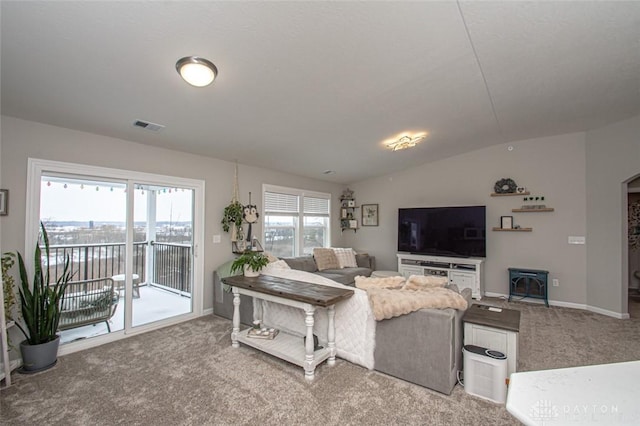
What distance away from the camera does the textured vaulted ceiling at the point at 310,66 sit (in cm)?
180

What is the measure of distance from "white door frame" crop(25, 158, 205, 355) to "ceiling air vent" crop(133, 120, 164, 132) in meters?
0.66

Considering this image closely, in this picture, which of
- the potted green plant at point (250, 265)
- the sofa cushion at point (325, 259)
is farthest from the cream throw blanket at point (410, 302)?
the sofa cushion at point (325, 259)

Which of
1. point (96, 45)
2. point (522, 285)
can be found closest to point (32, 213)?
point (96, 45)

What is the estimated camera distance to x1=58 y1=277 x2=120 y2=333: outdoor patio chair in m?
3.07

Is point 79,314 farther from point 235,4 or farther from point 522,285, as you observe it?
point 522,285

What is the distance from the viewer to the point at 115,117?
2838 millimetres

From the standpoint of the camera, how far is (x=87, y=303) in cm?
319

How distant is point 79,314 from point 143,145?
2.07m

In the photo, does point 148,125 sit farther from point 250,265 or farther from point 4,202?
point 250,265

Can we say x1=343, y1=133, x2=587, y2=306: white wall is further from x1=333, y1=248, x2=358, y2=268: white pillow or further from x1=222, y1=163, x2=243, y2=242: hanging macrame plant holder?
x1=222, y1=163, x2=243, y2=242: hanging macrame plant holder

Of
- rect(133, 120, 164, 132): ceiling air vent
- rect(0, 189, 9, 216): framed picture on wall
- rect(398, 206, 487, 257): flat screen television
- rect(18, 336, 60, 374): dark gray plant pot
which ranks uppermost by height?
rect(133, 120, 164, 132): ceiling air vent

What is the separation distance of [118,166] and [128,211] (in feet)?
1.80

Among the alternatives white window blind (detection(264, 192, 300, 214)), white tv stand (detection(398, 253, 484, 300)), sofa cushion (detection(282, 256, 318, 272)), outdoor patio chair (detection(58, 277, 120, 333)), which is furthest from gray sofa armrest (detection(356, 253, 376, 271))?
outdoor patio chair (detection(58, 277, 120, 333))

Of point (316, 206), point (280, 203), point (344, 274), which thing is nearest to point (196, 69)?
point (280, 203)
